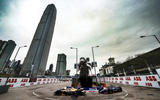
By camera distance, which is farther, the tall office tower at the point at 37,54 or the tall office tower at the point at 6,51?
the tall office tower at the point at 6,51

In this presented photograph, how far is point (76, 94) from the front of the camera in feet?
30.7

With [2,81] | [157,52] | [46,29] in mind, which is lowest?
[2,81]

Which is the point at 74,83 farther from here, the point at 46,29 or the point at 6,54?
the point at 6,54

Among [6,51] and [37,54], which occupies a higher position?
[6,51]

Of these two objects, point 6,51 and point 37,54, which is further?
point 6,51

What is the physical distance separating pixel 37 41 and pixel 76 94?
12745 centimetres

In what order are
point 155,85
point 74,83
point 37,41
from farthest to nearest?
point 37,41 → point 74,83 → point 155,85

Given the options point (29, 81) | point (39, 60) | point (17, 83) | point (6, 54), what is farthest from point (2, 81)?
point (6, 54)

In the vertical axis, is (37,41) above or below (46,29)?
below

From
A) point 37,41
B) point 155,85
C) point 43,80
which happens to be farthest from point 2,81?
point 37,41

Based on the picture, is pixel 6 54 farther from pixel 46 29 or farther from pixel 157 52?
pixel 157 52

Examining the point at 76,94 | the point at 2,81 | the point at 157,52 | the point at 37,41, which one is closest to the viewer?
the point at 76,94

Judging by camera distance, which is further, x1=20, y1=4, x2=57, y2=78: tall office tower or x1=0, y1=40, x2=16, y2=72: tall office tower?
x1=0, y1=40, x2=16, y2=72: tall office tower

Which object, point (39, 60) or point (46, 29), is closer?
point (39, 60)
